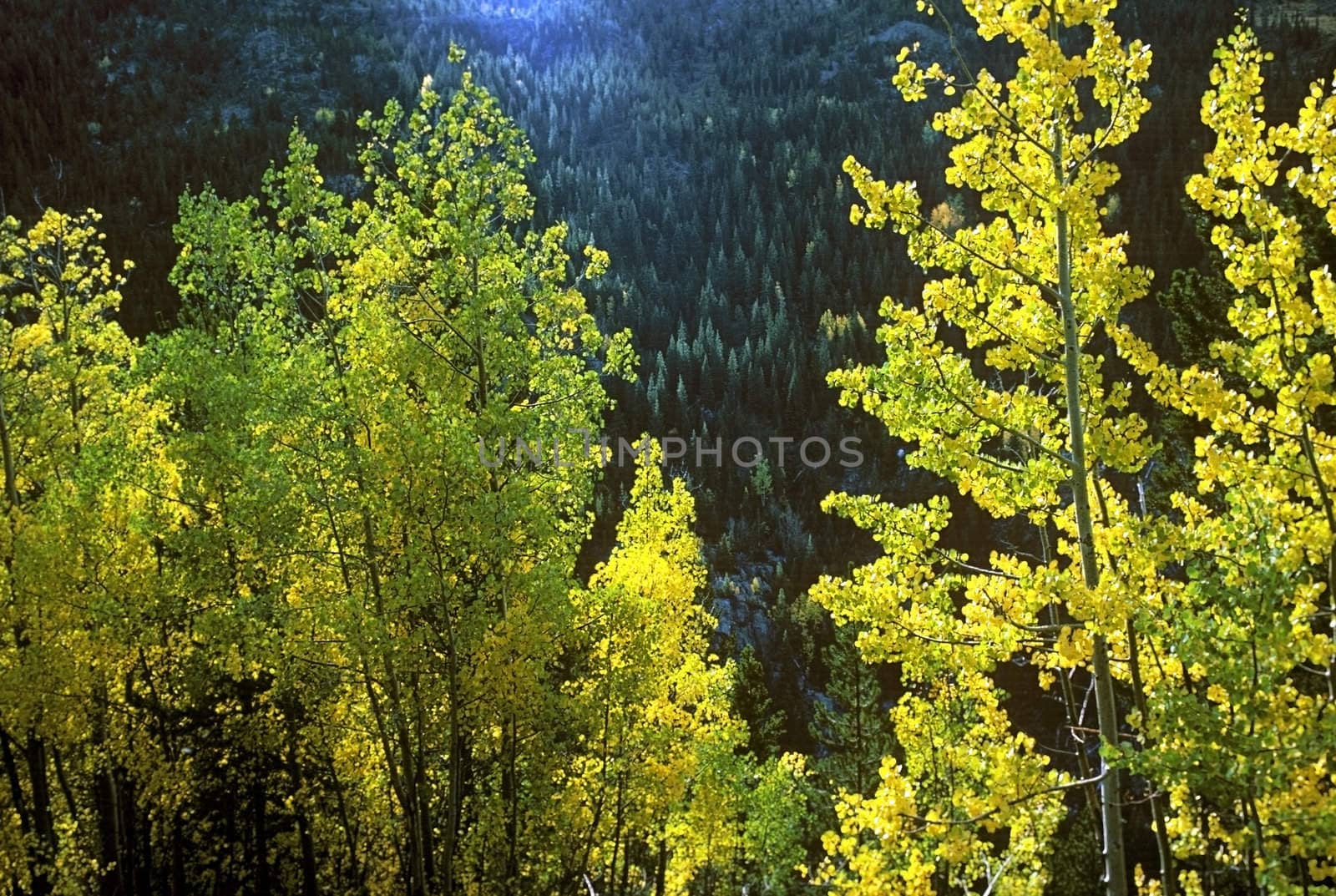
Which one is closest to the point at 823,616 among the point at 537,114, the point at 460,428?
the point at 460,428

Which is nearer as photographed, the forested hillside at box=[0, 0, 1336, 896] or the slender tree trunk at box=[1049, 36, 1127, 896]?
the forested hillside at box=[0, 0, 1336, 896]

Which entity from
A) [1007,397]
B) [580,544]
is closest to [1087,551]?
[1007,397]

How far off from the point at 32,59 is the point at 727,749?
210 m

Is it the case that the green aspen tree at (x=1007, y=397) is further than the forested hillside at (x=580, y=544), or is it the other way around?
the green aspen tree at (x=1007, y=397)

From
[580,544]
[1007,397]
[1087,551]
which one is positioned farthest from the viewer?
[580,544]

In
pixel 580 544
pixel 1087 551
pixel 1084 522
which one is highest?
pixel 580 544

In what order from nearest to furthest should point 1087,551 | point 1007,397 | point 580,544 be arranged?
point 1087,551 → point 1007,397 → point 580,544

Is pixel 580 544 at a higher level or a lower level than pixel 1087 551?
higher

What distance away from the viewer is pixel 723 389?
357 feet

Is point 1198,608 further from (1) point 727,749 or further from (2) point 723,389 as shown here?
(2) point 723,389

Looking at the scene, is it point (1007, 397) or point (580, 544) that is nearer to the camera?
point (1007, 397)

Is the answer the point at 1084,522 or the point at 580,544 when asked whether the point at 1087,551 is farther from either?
the point at 580,544

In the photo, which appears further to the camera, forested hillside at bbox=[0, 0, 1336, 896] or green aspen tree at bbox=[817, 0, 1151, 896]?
green aspen tree at bbox=[817, 0, 1151, 896]

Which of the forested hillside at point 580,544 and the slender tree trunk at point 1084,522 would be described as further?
the slender tree trunk at point 1084,522
